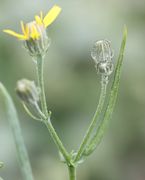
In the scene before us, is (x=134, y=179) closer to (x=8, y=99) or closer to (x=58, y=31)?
(x=58, y=31)

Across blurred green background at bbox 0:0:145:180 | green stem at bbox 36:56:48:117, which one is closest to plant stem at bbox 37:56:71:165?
green stem at bbox 36:56:48:117

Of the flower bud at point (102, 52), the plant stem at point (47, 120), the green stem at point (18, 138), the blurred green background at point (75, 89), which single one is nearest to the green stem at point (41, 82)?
the plant stem at point (47, 120)

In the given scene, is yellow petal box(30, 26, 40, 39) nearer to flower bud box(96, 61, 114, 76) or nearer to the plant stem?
the plant stem

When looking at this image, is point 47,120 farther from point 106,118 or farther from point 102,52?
point 102,52

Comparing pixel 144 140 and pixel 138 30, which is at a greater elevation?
pixel 138 30

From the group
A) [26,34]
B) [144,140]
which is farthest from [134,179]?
[26,34]

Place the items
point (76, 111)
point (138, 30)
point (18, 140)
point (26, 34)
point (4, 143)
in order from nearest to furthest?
point (18, 140) → point (26, 34) → point (4, 143) → point (76, 111) → point (138, 30)
